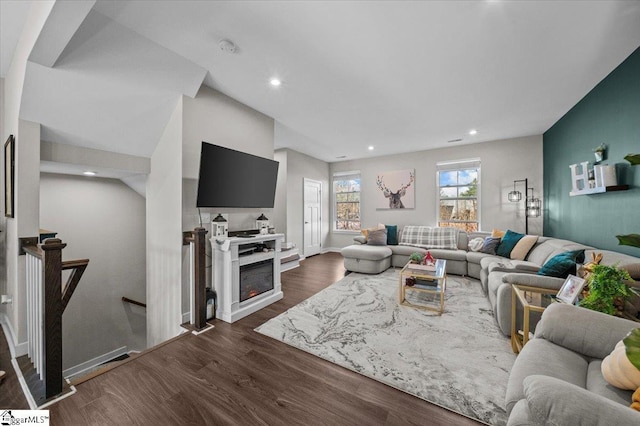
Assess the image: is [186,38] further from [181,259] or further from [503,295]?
[503,295]

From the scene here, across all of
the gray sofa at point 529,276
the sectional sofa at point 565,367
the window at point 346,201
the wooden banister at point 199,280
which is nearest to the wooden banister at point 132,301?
the wooden banister at point 199,280

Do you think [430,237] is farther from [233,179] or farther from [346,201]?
[233,179]

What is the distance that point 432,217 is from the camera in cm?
568

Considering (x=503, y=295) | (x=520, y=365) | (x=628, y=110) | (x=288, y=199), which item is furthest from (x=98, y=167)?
(x=628, y=110)

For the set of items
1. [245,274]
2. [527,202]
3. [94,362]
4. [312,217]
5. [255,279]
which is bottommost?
[94,362]

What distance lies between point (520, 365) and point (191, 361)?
232 cm

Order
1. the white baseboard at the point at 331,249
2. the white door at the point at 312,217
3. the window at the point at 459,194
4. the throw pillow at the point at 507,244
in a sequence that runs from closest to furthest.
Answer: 1. the throw pillow at the point at 507,244
2. the window at the point at 459,194
3. the white door at the point at 312,217
4. the white baseboard at the point at 331,249

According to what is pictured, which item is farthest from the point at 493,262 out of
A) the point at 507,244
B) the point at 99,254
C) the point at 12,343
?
the point at 99,254

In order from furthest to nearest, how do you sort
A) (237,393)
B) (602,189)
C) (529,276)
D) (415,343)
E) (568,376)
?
(602,189) < (415,343) < (529,276) < (237,393) < (568,376)

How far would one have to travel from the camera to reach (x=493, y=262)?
344 cm

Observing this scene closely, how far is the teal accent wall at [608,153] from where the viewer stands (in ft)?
7.55

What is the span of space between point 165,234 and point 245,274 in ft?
3.53

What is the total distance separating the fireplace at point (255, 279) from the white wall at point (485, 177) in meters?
3.89

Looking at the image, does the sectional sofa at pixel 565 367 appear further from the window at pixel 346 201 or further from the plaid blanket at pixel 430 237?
the window at pixel 346 201
